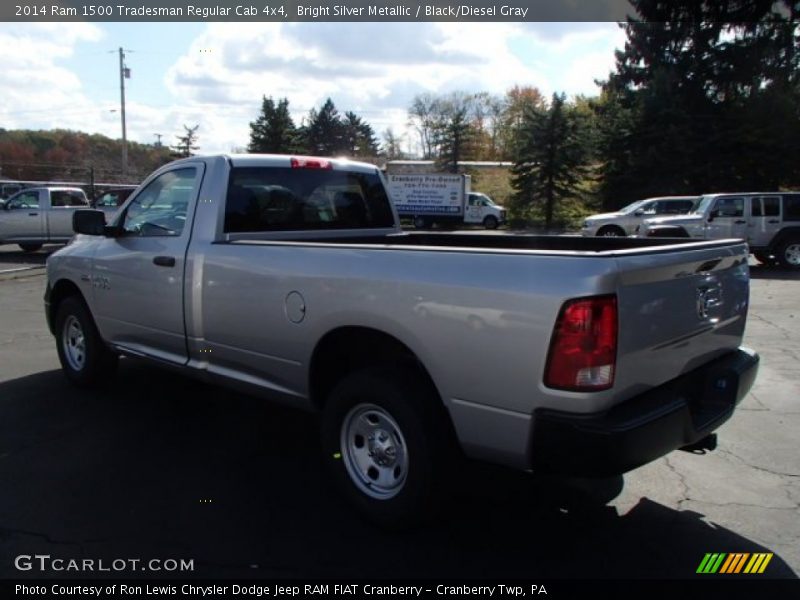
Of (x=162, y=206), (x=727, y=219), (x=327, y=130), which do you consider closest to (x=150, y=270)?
(x=162, y=206)

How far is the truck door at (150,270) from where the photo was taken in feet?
15.1

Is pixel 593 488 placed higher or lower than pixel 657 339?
lower

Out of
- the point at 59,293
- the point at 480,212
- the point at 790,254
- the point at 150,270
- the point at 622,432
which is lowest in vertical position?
the point at 790,254

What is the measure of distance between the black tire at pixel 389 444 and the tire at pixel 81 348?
2.94 meters

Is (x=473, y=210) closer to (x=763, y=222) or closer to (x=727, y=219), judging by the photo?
(x=727, y=219)

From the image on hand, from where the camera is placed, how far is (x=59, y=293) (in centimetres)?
604

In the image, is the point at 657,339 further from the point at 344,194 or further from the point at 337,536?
the point at 344,194

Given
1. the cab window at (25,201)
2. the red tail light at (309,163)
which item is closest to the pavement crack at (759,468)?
the red tail light at (309,163)

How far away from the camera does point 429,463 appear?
3066 mm

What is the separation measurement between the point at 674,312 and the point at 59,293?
526 cm

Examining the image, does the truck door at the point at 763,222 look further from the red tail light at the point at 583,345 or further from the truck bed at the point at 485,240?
the red tail light at the point at 583,345

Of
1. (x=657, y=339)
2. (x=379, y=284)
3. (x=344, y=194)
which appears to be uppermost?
(x=344, y=194)

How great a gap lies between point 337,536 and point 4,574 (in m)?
1.49

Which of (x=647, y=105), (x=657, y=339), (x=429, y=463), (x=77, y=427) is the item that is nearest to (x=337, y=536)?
(x=429, y=463)
